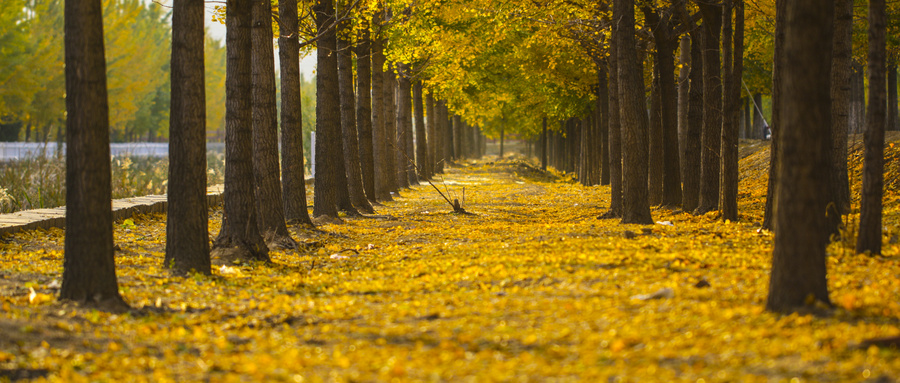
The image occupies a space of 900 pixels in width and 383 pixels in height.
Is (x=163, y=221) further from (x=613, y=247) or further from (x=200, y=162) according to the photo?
(x=613, y=247)

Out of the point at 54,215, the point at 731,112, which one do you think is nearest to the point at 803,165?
the point at 731,112

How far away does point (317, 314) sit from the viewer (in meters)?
6.31

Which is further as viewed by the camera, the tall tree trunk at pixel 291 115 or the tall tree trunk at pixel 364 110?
the tall tree trunk at pixel 364 110

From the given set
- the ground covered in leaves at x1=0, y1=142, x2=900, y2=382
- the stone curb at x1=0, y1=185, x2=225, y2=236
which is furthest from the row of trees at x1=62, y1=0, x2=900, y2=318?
the stone curb at x1=0, y1=185, x2=225, y2=236

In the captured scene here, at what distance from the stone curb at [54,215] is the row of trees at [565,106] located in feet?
6.28

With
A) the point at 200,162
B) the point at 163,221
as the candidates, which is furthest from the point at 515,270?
the point at 163,221

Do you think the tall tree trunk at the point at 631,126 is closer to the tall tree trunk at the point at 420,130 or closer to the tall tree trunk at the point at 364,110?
the tall tree trunk at the point at 364,110

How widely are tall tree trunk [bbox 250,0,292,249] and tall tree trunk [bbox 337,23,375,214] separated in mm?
4583

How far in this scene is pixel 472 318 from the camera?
5.81 m

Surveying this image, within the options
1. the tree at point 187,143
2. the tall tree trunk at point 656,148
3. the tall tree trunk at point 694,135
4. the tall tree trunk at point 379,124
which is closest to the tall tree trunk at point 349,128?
the tall tree trunk at point 379,124

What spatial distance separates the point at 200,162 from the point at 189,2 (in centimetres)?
169

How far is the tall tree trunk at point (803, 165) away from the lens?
538 centimetres

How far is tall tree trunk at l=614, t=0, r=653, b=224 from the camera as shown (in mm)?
12305

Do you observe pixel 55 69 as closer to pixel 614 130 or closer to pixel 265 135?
pixel 265 135
